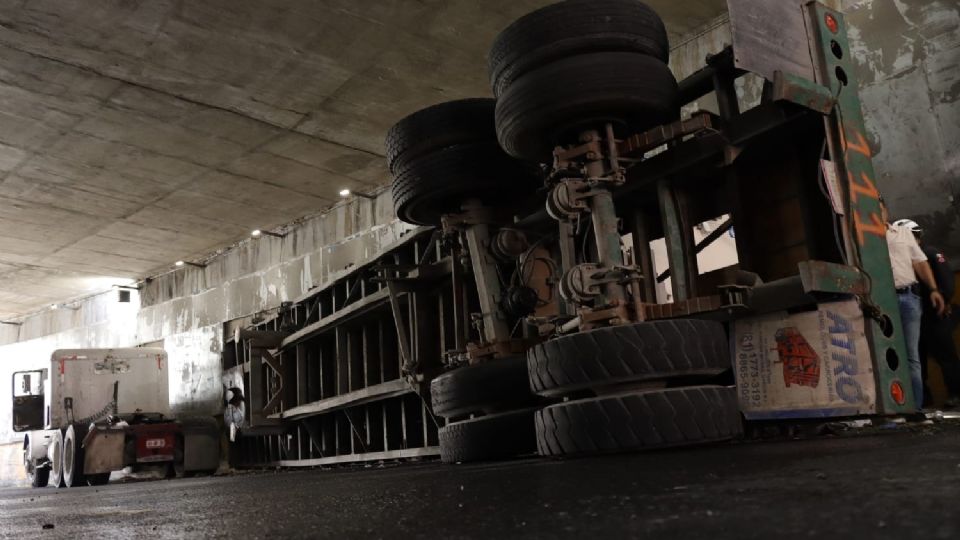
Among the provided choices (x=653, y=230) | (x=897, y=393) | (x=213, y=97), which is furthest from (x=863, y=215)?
(x=213, y=97)

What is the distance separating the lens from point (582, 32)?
3359 millimetres

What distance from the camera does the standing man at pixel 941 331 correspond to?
18.0 feet

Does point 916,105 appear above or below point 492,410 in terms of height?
above

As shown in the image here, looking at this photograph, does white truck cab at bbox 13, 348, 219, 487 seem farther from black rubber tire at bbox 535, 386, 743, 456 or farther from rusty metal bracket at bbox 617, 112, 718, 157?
rusty metal bracket at bbox 617, 112, 718, 157

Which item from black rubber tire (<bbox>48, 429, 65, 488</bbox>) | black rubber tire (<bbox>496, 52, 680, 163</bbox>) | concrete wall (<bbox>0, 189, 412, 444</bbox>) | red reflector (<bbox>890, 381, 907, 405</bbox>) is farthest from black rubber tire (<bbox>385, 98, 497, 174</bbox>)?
black rubber tire (<bbox>48, 429, 65, 488</bbox>)

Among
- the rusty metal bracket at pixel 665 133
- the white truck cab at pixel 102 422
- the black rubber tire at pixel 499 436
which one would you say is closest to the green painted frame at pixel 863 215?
the rusty metal bracket at pixel 665 133

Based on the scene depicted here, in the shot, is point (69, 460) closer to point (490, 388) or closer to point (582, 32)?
point (490, 388)

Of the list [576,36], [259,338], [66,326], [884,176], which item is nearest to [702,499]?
[576,36]

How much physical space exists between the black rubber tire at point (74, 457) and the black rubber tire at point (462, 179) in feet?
27.8

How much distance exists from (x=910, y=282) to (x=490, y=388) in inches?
116

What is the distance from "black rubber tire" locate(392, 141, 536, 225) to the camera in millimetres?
4531

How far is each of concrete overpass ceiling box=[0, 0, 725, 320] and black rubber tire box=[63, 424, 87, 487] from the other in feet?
12.7

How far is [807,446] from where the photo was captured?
2.48m

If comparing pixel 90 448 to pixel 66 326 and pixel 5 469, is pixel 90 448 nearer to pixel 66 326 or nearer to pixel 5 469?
pixel 66 326
